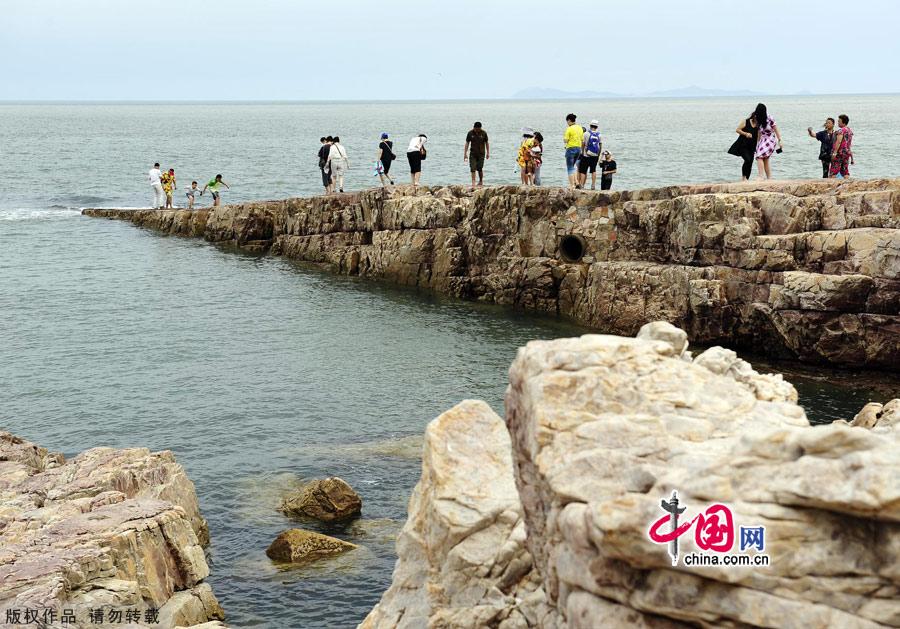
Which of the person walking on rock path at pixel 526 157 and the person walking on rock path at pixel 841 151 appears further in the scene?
the person walking on rock path at pixel 526 157

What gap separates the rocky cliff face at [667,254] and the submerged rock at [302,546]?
19021 mm

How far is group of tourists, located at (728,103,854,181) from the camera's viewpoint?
3588 centimetres

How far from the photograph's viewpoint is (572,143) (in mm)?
39719

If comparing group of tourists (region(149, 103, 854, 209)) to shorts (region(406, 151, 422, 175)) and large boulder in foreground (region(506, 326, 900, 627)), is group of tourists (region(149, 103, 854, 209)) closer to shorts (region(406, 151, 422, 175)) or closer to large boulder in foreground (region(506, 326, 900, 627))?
shorts (region(406, 151, 422, 175))

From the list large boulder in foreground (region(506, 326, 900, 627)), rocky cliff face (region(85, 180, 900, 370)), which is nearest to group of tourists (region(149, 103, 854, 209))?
rocky cliff face (region(85, 180, 900, 370))

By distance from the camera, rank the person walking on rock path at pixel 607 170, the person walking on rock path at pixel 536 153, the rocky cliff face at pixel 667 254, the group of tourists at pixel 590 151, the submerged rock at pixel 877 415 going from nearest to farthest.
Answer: the submerged rock at pixel 877 415, the rocky cliff face at pixel 667 254, the group of tourists at pixel 590 151, the person walking on rock path at pixel 607 170, the person walking on rock path at pixel 536 153

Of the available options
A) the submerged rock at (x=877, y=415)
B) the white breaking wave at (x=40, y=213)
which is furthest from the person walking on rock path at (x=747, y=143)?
the white breaking wave at (x=40, y=213)

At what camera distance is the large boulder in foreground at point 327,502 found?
21.2 metres

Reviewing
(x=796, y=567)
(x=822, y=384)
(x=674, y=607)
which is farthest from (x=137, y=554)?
(x=822, y=384)

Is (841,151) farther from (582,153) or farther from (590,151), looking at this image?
(582,153)

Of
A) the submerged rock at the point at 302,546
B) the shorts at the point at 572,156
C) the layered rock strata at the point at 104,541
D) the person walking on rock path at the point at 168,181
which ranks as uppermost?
the shorts at the point at 572,156

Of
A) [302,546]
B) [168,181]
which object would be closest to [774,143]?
[302,546]

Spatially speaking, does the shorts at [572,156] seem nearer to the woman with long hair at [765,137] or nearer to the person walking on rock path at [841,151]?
the woman with long hair at [765,137]

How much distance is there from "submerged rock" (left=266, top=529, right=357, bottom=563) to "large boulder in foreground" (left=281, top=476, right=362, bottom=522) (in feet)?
4.68
